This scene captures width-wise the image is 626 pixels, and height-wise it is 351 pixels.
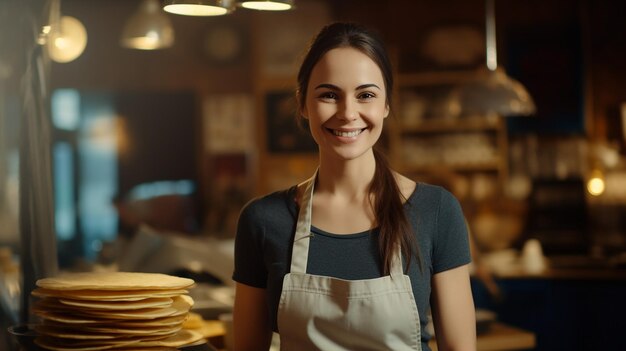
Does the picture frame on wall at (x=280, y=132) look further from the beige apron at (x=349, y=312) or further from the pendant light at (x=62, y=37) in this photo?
the beige apron at (x=349, y=312)

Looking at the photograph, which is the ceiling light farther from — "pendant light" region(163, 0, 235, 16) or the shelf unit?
the shelf unit

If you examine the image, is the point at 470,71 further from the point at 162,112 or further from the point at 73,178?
the point at 73,178

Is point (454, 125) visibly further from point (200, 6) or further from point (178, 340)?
point (178, 340)

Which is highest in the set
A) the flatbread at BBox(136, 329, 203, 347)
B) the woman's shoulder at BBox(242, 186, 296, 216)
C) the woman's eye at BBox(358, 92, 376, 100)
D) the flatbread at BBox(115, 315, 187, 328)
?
the woman's eye at BBox(358, 92, 376, 100)

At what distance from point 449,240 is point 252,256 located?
0.47 meters

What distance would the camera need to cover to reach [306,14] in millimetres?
7754

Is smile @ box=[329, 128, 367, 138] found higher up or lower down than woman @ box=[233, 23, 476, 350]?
higher up

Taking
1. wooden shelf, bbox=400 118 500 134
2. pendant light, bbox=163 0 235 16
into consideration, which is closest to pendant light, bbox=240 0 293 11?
pendant light, bbox=163 0 235 16

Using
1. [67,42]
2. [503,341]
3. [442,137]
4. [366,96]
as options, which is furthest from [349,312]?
[442,137]

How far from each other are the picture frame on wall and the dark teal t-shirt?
564 centimetres

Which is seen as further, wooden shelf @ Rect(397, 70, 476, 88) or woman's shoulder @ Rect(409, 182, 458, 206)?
wooden shelf @ Rect(397, 70, 476, 88)

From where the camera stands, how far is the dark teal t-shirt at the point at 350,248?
1993mm

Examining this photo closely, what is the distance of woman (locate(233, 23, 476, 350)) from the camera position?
1962 millimetres

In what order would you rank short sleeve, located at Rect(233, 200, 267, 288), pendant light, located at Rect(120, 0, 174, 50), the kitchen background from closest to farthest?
short sleeve, located at Rect(233, 200, 267, 288), pendant light, located at Rect(120, 0, 174, 50), the kitchen background
